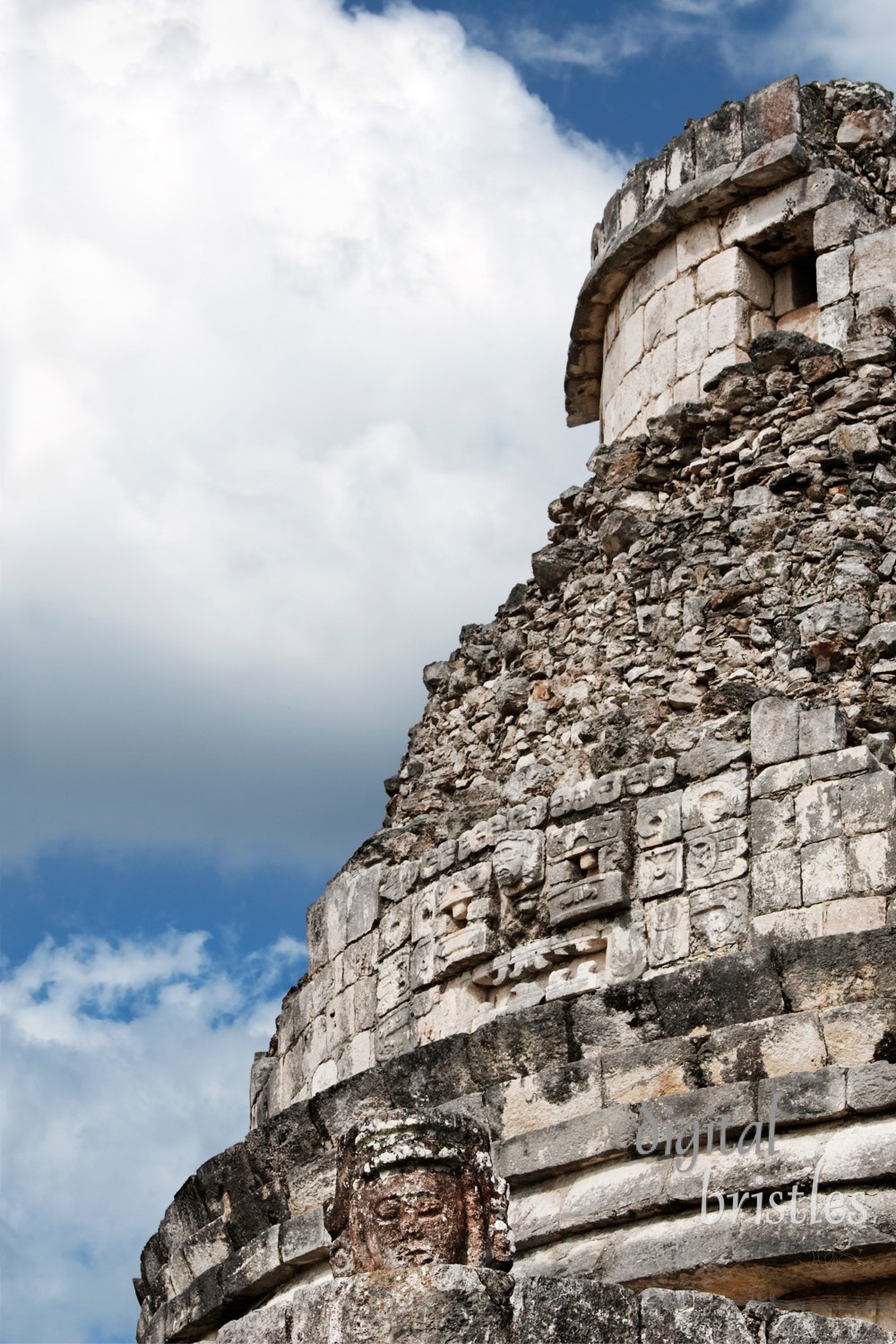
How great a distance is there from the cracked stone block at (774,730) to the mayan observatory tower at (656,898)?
0.07 feet

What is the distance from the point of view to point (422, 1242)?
22.4 feet

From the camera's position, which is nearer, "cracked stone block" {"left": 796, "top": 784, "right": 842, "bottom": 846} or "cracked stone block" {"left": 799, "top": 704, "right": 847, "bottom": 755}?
"cracked stone block" {"left": 796, "top": 784, "right": 842, "bottom": 846}

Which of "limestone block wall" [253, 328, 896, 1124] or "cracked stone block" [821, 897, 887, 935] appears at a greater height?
"limestone block wall" [253, 328, 896, 1124]

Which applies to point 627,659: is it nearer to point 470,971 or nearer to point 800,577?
point 800,577

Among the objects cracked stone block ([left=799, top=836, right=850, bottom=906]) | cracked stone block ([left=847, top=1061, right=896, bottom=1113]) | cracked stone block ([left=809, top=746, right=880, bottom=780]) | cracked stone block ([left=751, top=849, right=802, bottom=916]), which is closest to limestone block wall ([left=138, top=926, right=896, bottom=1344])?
cracked stone block ([left=847, top=1061, right=896, bottom=1113])

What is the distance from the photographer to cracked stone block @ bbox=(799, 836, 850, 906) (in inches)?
427

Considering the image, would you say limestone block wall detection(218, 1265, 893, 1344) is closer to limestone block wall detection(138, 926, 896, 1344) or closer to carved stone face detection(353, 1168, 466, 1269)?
carved stone face detection(353, 1168, 466, 1269)

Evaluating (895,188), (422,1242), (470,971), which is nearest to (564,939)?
(470,971)

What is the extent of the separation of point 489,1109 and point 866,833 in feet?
7.69

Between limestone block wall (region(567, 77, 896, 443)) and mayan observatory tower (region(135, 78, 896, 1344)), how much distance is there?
0.03m

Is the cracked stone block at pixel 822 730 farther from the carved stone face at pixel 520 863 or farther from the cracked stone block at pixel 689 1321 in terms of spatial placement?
the cracked stone block at pixel 689 1321

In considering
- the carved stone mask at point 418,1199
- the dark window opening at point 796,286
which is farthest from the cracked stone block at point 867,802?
the dark window opening at point 796,286

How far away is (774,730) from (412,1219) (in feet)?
17.3

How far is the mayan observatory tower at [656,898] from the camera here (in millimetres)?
7375
